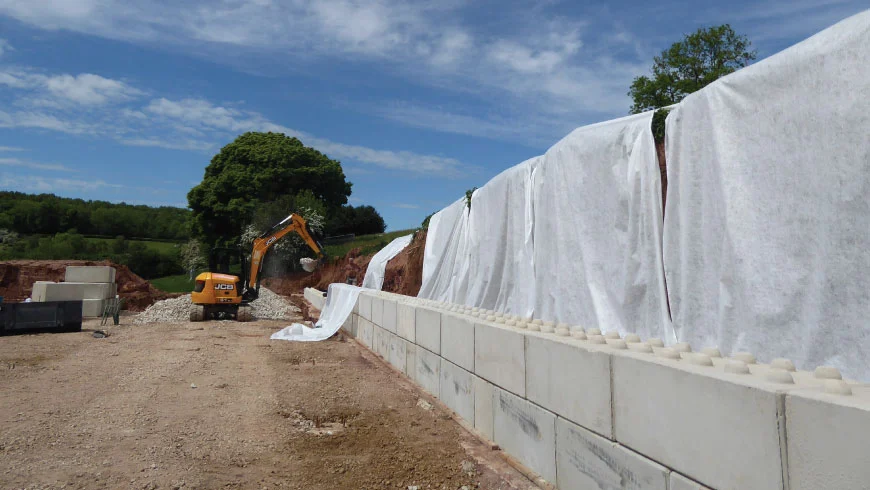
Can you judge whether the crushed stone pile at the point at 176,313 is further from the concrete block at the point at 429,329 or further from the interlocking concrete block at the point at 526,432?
the interlocking concrete block at the point at 526,432

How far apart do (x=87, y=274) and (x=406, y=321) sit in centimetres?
1641

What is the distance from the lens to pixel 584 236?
539 cm

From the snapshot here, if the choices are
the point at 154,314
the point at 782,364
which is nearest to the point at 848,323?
the point at 782,364

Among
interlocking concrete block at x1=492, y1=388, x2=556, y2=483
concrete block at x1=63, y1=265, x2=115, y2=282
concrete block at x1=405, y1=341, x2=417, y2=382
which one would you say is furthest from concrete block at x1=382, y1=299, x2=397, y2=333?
concrete block at x1=63, y1=265, x2=115, y2=282

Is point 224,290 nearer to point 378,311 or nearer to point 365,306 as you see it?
point 365,306

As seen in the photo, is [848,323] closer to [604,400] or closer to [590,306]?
[604,400]

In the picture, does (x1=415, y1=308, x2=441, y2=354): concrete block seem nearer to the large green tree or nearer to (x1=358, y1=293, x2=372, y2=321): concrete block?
(x1=358, y1=293, x2=372, y2=321): concrete block

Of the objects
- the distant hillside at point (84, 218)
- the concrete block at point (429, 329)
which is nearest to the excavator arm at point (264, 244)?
the concrete block at point (429, 329)

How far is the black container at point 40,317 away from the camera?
12930 mm

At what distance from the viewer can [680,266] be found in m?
4.11

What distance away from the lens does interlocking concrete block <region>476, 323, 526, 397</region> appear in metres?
3.99

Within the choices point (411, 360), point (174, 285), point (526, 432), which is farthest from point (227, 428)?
point (174, 285)

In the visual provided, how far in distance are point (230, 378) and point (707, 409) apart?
6643mm

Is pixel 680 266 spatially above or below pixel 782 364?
above
